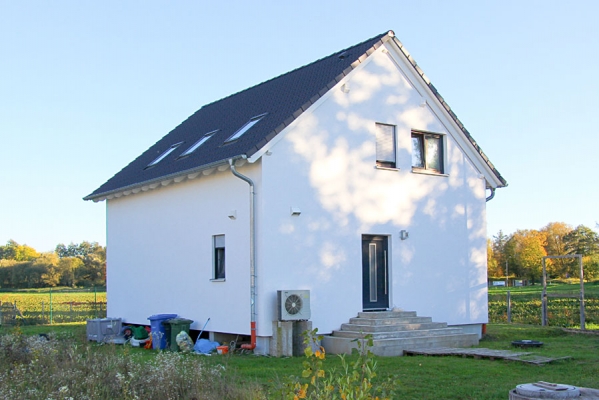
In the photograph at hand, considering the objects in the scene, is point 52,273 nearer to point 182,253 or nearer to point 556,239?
point 182,253

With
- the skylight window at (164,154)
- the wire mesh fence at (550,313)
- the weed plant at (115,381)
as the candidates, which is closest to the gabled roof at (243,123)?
the skylight window at (164,154)

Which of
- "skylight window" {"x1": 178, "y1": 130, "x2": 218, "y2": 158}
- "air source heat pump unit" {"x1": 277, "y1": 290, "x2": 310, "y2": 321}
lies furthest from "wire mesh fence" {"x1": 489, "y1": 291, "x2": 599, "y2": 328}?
"skylight window" {"x1": 178, "y1": 130, "x2": 218, "y2": 158}

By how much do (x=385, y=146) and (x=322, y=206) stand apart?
2.64m

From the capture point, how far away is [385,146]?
17.3 meters

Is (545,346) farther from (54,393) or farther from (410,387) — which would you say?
(54,393)

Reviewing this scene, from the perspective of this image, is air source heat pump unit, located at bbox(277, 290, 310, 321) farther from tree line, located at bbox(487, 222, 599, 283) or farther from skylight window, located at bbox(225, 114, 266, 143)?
tree line, located at bbox(487, 222, 599, 283)

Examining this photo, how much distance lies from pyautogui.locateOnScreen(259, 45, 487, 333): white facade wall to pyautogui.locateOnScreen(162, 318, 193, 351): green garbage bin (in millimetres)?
2868

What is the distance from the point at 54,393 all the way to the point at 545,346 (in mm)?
11308

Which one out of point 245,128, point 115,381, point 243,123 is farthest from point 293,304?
point 115,381

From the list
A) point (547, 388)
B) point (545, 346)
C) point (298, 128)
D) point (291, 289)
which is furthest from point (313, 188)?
point (547, 388)

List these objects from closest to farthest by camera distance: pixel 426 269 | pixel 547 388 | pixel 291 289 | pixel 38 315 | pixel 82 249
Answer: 1. pixel 547 388
2. pixel 291 289
3. pixel 426 269
4. pixel 38 315
5. pixel 82 249

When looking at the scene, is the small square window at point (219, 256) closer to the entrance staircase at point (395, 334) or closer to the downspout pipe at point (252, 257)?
the downspout pipe at point (252, 257)

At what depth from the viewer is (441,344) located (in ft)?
51.0

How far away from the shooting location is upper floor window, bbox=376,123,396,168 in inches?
673
